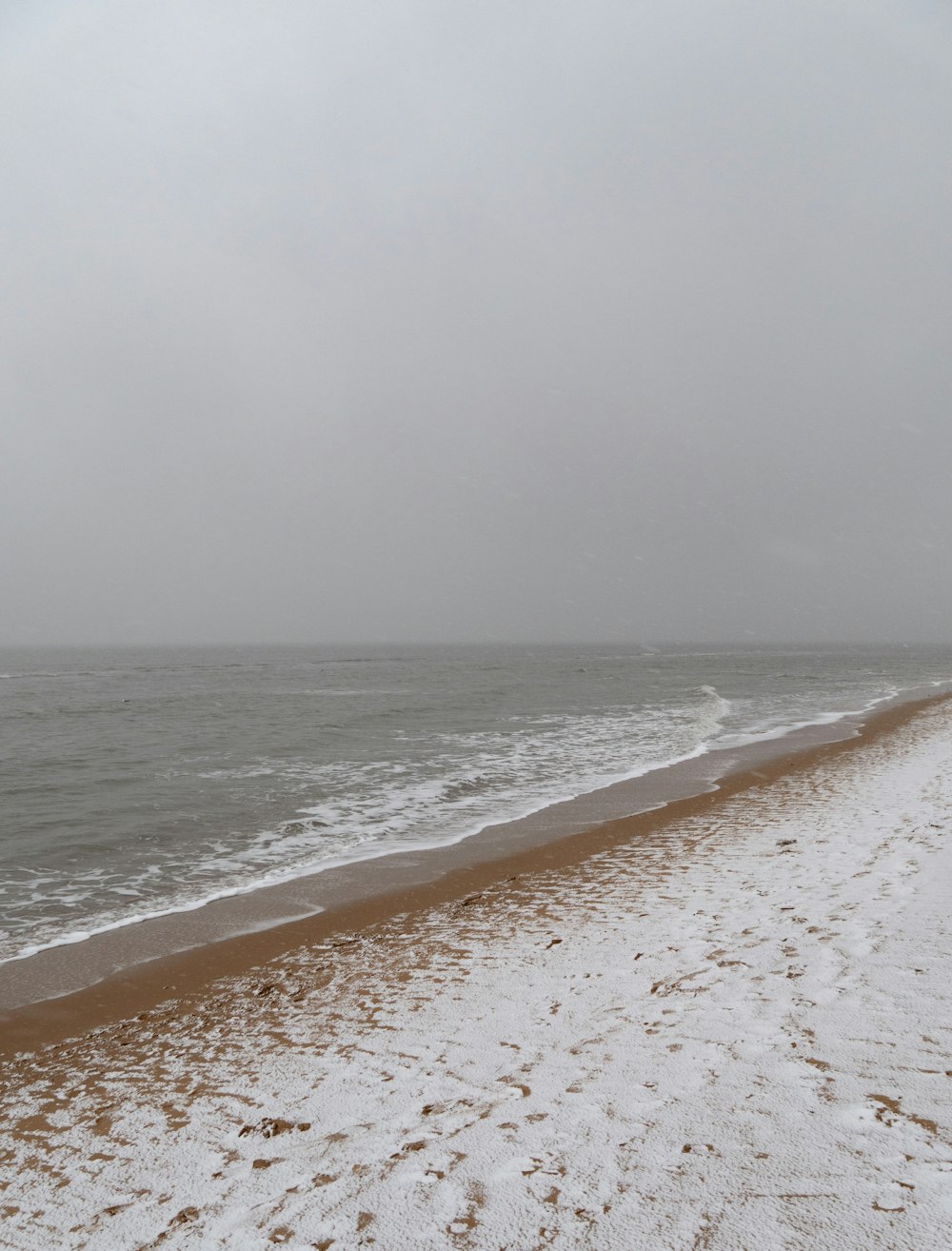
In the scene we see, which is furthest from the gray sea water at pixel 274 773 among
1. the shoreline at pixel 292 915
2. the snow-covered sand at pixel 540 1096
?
Answer: the snow-covered sand at pixel 540 1096

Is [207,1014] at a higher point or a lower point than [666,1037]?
lower

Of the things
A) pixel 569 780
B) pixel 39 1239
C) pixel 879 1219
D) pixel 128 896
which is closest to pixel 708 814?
pixel 569 780

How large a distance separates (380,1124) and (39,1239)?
169 centimetres

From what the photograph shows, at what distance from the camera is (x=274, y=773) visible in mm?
18359

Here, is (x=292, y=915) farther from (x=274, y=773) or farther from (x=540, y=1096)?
(x=274, y=773)

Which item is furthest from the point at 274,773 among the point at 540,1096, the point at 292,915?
the point at 540,1096

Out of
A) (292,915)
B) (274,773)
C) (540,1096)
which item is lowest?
(274,773)

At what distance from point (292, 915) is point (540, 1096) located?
522 centimetres

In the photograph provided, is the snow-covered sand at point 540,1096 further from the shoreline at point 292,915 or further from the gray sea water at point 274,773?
the gray sea water at point 274,773

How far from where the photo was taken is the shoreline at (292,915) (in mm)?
6613

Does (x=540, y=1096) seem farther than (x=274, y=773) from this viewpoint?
No

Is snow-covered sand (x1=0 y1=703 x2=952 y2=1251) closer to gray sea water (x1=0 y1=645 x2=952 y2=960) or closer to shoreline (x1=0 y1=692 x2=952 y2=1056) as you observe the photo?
shoreline (x1=0 y1=692 x2=952 y2=1056)

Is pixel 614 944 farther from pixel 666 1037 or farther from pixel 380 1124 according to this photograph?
pixel 380 1124

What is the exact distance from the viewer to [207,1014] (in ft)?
20.2
